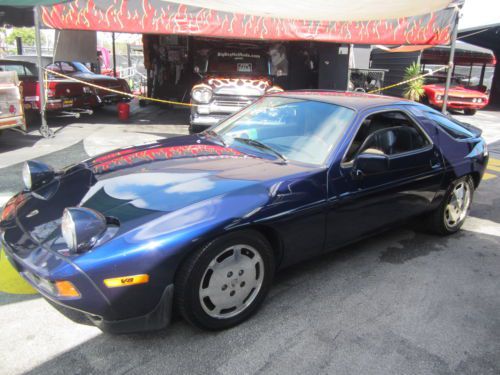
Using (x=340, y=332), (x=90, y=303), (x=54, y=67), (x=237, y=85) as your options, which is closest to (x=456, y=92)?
(x=237, y=85)

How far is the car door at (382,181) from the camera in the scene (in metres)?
2.98

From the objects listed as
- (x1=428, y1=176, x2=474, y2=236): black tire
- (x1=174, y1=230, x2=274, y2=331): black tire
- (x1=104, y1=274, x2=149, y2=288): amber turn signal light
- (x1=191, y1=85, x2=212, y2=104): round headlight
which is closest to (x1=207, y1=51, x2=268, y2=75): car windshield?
(x1=191, y1=85, x2=212, y2=104): round headlight

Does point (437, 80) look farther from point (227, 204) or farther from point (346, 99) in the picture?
point (227, 204)

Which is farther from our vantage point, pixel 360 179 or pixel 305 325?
pixel 360 179

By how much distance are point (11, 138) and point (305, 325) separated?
7.87m

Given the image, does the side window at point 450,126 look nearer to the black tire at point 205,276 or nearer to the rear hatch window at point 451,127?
the rear hatch window at point 451,127

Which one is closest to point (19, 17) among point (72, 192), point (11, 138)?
point (11, 138)

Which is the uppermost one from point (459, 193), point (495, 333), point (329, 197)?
point (329, 197)

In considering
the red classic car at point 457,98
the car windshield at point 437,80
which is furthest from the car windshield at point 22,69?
the car windshield at point 437,80

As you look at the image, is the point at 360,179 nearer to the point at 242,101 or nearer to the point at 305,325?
the point at 305,325

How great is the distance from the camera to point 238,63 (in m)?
9.70

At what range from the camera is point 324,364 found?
2.28 metres

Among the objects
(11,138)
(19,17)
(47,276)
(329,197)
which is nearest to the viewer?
(47,276)

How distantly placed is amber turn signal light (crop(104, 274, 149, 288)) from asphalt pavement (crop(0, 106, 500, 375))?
486 millimetres
